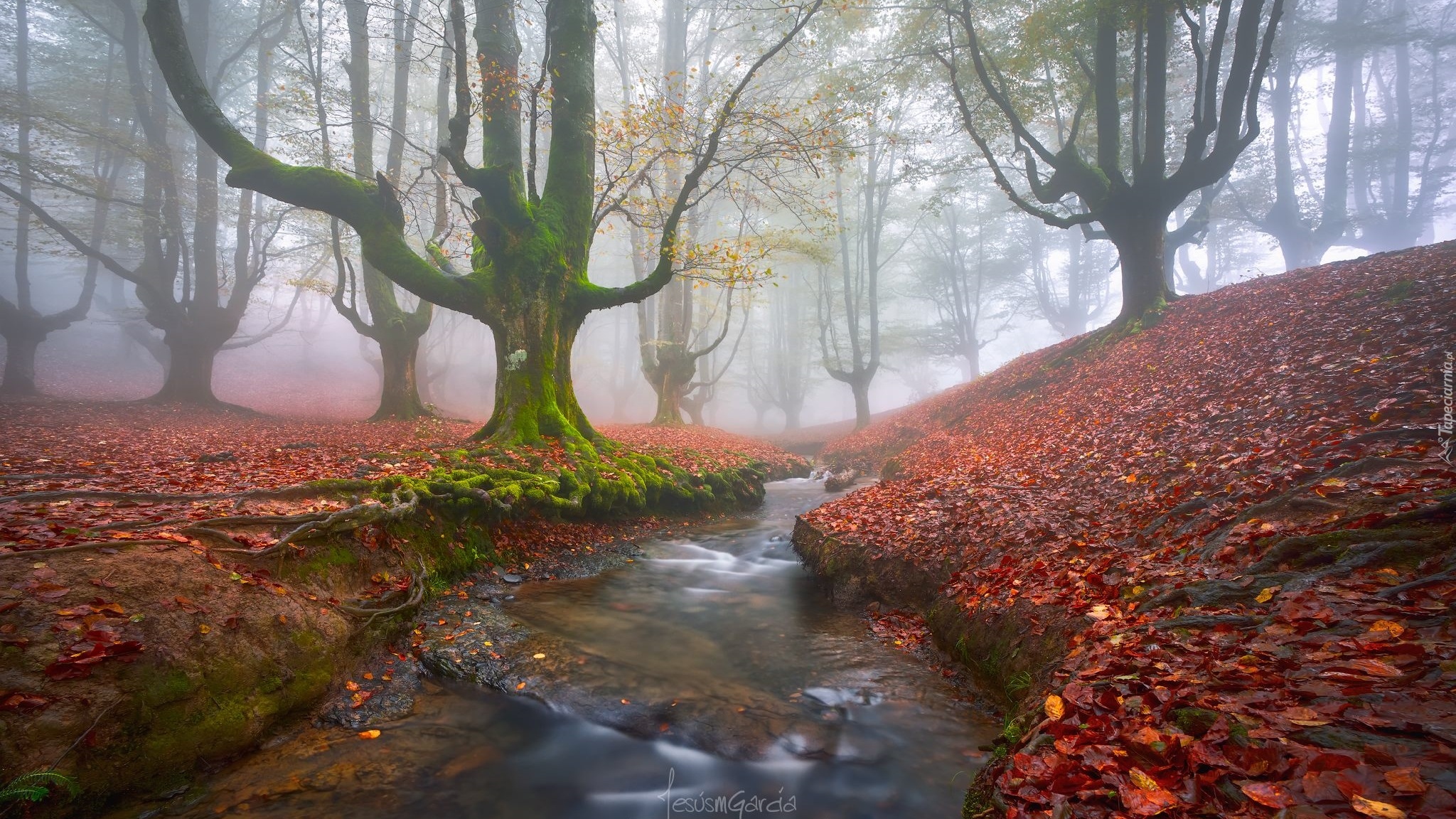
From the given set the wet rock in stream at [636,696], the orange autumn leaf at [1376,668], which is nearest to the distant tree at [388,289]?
the wet rock in stream at [636,696]

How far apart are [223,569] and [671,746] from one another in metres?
3.39

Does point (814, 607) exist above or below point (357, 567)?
below

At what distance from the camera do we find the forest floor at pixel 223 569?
2979mm

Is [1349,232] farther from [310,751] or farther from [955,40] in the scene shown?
[310,751]

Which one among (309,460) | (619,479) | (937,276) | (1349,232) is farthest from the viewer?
(937,276)

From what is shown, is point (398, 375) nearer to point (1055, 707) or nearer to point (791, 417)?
point (1055, 707)

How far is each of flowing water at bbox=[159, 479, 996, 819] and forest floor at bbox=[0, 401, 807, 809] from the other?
0.44 meters

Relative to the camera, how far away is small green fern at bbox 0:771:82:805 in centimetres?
258

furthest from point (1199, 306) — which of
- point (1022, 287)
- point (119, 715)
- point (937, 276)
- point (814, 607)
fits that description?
point (1022, 287)

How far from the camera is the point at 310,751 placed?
11.7 feet

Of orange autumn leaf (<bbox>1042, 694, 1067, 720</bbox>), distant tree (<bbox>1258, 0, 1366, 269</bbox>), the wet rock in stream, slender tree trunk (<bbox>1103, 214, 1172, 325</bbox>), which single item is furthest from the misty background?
orange autumn leaf (<bbox>1042, 694, 1067, 720</bbox>)

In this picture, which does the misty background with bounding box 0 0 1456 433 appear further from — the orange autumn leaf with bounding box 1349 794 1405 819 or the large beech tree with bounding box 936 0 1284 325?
the orange autumn leaf with bounding box 1349 794 1405 819

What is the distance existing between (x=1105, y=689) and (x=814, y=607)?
401 cm

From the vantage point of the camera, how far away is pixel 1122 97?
1596cm
